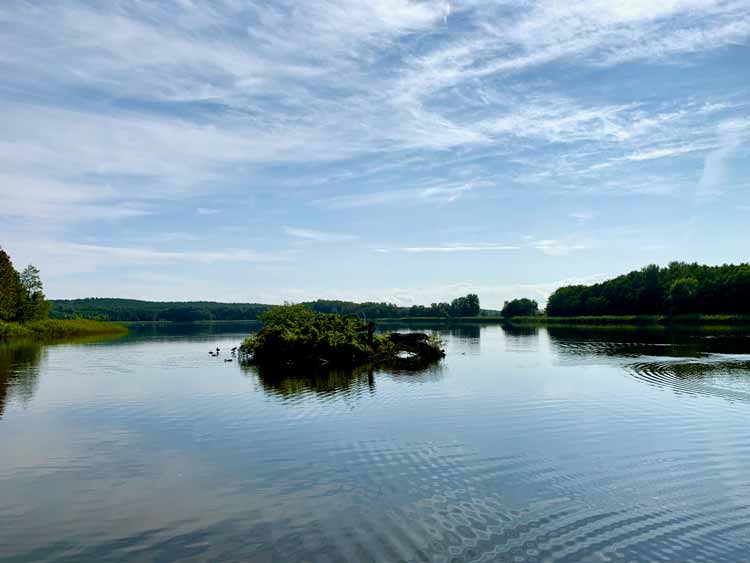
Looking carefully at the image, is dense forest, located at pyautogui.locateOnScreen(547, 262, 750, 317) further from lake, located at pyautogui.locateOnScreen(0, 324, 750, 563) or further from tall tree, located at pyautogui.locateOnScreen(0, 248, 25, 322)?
tall tree, located at pyautogui.locateOnScreen(0, 248, 25, 322)

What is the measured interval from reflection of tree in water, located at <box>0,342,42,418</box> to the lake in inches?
19.4

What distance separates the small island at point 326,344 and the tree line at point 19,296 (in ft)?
235

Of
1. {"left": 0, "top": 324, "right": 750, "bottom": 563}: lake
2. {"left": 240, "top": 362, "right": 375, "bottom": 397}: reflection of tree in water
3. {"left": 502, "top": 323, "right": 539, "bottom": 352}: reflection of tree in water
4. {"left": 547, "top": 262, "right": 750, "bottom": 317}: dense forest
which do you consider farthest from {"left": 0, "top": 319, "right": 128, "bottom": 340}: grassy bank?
{"left": 547, "top": 262, "right": 750, "bottom": 317}: dense forest

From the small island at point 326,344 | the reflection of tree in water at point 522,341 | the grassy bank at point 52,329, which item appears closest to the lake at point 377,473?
the small island at point 326,344

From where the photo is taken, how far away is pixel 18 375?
1714 inches

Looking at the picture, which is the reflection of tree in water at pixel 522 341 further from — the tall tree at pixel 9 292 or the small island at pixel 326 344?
the tall tree at pixel 9 292

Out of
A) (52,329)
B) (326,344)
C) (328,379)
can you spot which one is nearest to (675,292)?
(326,344)

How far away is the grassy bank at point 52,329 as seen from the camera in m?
103

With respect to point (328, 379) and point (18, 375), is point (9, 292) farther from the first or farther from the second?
point (328, 379)

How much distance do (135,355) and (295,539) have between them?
60167 mm

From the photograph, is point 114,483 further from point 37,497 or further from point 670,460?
point 670,460

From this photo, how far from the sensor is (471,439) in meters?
21.5

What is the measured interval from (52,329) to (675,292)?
154684 millimetres

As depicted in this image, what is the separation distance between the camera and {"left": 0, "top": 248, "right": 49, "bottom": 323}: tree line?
350ft
